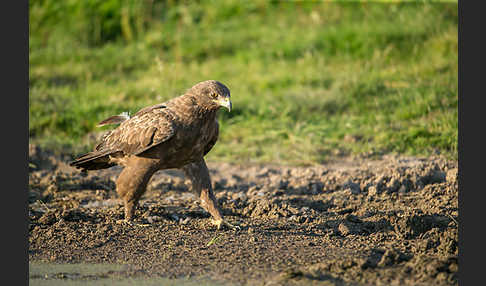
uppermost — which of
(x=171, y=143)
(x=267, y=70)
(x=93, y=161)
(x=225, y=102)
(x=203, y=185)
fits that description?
(x=225, y=102)

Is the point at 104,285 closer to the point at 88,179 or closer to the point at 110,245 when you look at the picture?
the point at 110,245

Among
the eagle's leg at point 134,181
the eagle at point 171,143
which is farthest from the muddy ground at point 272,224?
the eagle at point 171,143

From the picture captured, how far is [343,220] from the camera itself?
19.4 feet

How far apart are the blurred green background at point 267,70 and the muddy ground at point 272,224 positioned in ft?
2.41

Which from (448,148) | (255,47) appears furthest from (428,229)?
(255,47)

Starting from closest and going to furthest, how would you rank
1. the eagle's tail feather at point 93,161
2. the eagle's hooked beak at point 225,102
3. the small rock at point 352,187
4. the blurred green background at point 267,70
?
the eagle's hooked beak at point 225,102
the eagle's tail feather at point 93,161
the small rock at point 352,187
the blurred green background at point 267,70

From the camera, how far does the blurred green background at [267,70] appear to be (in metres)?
8.67

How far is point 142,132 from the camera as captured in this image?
5.85 meters

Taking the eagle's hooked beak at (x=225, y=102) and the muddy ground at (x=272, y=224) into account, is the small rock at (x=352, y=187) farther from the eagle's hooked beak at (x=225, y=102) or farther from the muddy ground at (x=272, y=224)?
the eagle's hooked beak at (x=225, y=102)

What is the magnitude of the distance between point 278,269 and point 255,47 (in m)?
7.69

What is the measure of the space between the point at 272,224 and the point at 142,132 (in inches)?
55.5

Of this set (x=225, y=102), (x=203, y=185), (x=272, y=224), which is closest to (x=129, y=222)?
(x=203, y=185)

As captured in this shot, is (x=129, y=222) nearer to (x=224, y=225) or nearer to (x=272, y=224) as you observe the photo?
(x=224, y=225)

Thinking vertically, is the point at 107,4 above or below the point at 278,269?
above
